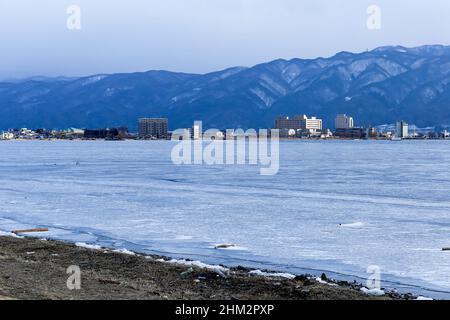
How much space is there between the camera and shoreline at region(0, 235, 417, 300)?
11133 millimetres

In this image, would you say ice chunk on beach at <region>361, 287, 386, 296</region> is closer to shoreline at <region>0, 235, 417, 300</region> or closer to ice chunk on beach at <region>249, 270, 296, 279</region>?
shoreline at <region>0, 235, 417, 300</region>

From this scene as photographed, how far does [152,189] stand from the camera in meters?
34.3

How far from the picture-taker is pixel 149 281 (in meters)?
12.7

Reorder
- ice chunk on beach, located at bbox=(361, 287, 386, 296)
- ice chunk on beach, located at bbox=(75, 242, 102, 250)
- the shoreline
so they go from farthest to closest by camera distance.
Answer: ice chunk on beach, located at bbox=(75, 242, 102, 250)
ice chunk on beach, located at bbox=(361, 287, 386, 296)
the shoreline

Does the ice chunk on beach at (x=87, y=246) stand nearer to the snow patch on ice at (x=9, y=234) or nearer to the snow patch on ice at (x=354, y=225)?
the snow patch on ice at (x=9, y=234)

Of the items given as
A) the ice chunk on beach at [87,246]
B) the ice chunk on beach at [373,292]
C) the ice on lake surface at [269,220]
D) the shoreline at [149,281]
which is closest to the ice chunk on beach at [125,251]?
the shoreline at [149,281]

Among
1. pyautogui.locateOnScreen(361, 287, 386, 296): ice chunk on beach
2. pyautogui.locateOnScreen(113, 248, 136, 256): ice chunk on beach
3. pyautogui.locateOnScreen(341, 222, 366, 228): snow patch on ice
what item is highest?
pyautogui.locateOnScreen(341, 222, 366, 228): snow patch on ice

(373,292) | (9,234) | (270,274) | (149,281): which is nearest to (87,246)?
(9,234)

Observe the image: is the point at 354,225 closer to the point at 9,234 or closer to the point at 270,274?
the point at 270,274

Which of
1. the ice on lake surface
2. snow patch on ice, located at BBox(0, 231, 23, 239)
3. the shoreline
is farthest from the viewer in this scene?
snow patch on ice, located at BBox(0, 231, 23, 239)

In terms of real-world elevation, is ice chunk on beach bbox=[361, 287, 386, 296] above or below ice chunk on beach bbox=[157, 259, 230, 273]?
below

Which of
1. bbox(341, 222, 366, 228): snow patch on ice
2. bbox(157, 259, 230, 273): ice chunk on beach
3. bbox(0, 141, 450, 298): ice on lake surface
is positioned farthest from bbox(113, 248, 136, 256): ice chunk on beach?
bbox(341, 222, 366, 228): snow patch on ice
